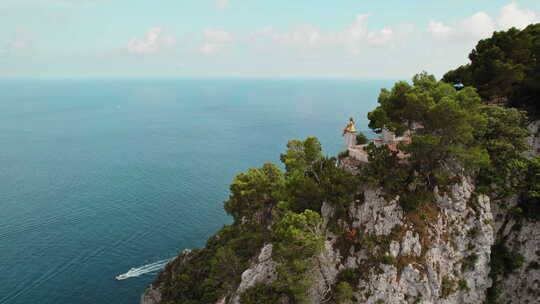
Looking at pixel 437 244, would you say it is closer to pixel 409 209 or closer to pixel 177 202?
pixel 409 209

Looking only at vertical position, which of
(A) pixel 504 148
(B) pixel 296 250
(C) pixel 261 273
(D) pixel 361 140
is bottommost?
(C) pixel 261 273

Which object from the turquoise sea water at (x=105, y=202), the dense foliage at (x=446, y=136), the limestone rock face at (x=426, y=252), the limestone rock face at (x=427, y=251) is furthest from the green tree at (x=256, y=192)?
the turquoise sea water at (x=105, y=202)

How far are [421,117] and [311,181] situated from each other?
1493cm

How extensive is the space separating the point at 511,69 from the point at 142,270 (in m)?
75.2

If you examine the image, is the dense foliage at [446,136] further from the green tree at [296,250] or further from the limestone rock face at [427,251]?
the green tree at [296,250]

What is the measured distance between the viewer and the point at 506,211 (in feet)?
120

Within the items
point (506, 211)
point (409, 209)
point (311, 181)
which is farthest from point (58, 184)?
point (506, 211)

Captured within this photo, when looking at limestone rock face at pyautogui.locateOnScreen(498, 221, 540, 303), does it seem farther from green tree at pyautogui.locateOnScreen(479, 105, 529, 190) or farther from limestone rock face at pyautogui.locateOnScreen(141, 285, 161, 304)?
limestone rock face at pyautogui.locateOnScreen(141, 285, 161, 304)

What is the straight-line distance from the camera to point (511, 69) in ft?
141

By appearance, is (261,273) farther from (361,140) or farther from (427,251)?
(361,140)

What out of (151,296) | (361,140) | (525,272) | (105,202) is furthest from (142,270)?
(525,272)

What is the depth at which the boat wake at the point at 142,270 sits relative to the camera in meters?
62.7

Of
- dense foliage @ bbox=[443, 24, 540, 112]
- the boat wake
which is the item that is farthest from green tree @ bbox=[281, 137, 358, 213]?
the boat wake

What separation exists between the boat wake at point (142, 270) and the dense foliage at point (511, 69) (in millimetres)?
69243
